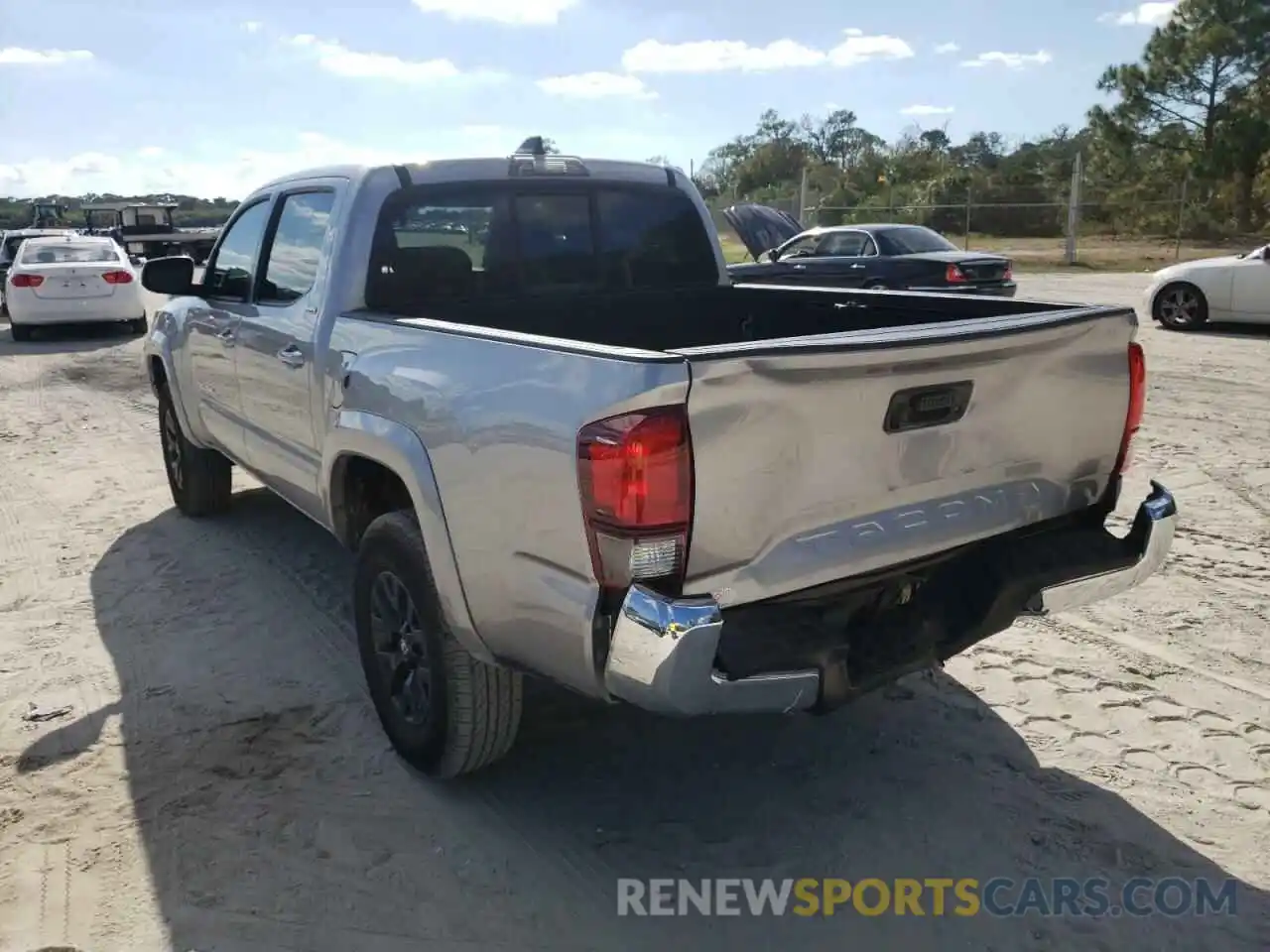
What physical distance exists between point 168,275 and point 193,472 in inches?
54.4

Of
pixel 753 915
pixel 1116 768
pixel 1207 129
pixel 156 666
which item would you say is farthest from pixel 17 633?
pixel 1207 129

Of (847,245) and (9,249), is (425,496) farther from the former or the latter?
Answer: (9,249)

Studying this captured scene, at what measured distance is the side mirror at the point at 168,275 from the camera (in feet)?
17.7

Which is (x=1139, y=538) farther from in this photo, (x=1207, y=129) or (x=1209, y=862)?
(x=1207, y=129)

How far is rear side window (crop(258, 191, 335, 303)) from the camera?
4371 mm

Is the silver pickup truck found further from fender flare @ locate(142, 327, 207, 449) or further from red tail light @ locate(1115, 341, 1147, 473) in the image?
fender flare @ locate(142, 327, 207, 449)

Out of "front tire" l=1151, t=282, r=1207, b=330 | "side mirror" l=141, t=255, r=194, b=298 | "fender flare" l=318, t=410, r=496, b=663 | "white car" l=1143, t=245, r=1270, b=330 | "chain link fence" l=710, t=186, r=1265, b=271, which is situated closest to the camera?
"fender flare" l=318, t=410, r=496, b=663

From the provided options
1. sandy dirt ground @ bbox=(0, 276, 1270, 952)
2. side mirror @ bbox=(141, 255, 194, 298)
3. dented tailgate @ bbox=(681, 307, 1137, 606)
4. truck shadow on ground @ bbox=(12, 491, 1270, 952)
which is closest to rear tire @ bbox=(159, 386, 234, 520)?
side mirror @ bbox=(141, 255, 194, 298)

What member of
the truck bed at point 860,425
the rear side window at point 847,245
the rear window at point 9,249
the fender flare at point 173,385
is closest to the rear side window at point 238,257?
the fender flare at point 173,385

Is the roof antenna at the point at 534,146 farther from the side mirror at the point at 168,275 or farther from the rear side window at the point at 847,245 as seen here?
the rear side window at the point at 847,245

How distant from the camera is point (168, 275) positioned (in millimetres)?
5461

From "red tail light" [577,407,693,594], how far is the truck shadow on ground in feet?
3.37

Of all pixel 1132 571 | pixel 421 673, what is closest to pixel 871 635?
pixel 1132 571
